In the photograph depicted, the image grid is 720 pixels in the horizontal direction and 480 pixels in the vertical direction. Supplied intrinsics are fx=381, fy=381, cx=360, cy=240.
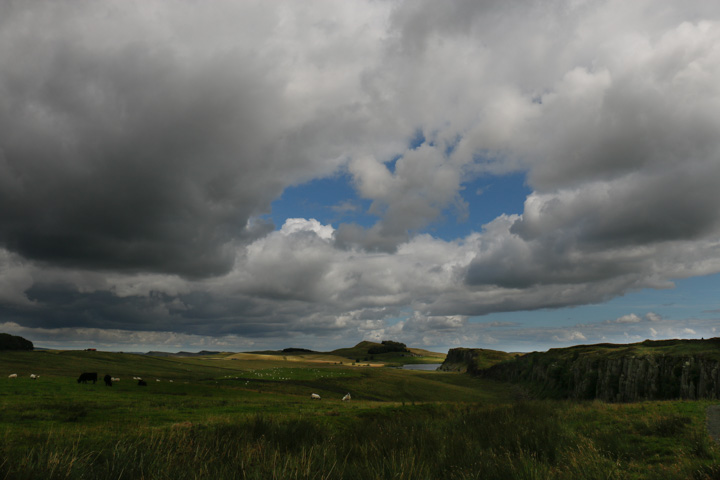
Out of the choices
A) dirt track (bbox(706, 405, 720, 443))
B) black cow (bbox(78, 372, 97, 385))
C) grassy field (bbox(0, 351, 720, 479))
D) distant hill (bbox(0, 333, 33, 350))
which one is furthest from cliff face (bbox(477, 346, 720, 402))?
distant hill (bbox(0, 333, 33, 350))

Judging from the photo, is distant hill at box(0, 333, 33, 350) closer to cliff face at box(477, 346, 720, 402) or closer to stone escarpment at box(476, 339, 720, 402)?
stone escarpment at box(476, 339, 720, 402)

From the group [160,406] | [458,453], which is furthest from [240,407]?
[458,453]

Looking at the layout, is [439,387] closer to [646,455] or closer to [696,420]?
[696,420]

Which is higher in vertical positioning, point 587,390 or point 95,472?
point 95,472

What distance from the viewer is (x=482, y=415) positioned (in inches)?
875

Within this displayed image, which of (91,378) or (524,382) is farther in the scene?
(524,382)

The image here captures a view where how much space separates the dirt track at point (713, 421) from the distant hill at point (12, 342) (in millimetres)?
155732

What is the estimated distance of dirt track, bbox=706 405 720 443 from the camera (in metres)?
16.2

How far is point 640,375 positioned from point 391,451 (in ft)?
162

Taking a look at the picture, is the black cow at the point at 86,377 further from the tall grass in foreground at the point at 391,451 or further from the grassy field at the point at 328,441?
the tall grass in foreground at the point at 391,451

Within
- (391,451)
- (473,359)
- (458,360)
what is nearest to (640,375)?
(391,451)

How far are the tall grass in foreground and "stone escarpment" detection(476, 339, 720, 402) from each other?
22.1 meters

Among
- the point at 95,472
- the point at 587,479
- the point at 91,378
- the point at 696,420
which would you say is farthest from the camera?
the point at 91,378

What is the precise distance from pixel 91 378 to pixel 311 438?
1584 inches
